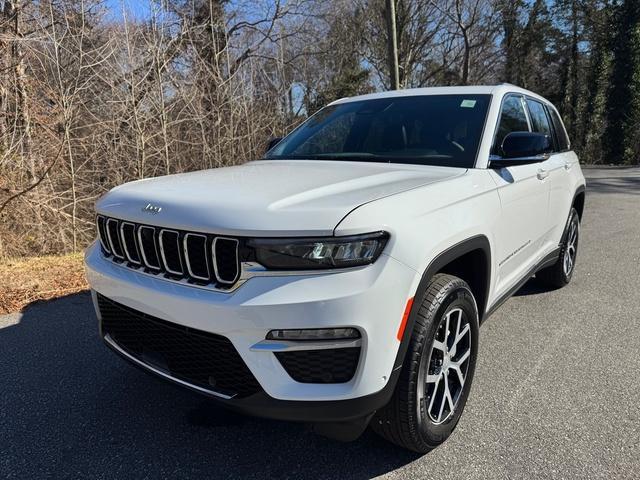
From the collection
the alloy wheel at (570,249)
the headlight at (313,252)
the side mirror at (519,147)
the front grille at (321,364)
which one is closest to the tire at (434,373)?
the front grille at (321,364)

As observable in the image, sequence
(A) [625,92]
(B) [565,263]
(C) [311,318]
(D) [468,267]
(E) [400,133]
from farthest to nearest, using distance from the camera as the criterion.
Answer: (A) [625,92] → (B) [565,263] → (E) [400,133] → (D) [468,267] → (C) [311,318]

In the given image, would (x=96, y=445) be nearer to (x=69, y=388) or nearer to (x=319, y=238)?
(x=69, y=388)

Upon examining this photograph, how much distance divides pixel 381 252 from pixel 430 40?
1260 inches

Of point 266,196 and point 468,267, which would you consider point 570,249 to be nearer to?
point 468,267

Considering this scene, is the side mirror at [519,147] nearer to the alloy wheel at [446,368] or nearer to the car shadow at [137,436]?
the alloy wheel at [446,368]

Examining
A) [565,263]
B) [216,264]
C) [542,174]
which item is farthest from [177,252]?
[565,263]

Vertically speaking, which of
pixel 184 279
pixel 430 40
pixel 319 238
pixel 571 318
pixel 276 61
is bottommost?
pixel 571 318

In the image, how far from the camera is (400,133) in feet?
10.9

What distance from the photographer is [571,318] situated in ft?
13.4

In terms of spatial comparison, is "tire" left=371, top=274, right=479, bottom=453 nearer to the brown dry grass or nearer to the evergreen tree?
the brown dry grass

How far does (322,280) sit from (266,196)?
48 cm

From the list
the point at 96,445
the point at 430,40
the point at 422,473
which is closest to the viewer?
the point at 422,473

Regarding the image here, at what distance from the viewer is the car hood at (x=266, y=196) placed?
6.16ft

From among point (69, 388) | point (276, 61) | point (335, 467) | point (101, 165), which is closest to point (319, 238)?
point (335, 467)
